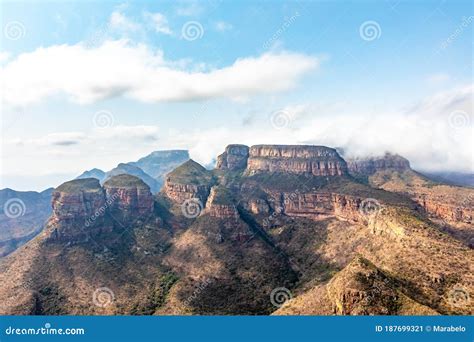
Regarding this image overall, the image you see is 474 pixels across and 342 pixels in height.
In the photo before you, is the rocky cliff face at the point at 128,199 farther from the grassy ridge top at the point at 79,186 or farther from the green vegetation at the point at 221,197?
the green vegetation at the point at 221,197

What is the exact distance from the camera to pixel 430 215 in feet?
581

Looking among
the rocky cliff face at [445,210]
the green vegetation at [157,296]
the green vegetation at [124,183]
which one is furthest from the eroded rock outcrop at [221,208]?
the rocky cliff face at [445,210]

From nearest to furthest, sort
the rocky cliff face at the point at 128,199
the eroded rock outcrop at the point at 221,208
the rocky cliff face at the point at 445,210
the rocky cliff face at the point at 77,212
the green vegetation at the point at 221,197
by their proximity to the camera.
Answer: the rocky cliff face at the point at 77,212, the rocky cliff face at the point at 445,210, the eroded rock outcrop at the point at 221,208, the green vegetation at the point at 221,197, the rocky cliff face at the point at 128,199

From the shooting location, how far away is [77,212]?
166 metres

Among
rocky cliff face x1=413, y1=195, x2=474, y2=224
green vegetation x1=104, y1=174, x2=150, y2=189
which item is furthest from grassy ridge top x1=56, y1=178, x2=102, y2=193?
rocky cliff face x1=413, y1=195, x2=474, y2=224

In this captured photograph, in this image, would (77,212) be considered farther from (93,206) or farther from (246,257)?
(246,257)

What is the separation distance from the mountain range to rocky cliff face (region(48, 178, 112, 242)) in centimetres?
46

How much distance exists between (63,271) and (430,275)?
387 ft

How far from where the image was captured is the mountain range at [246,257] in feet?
284

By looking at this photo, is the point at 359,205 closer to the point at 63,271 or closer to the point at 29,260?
the point at 63,271

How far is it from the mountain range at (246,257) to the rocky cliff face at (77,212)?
0.46 m

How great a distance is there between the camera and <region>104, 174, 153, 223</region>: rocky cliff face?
612 ft

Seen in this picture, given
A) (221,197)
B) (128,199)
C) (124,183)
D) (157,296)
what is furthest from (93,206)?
(157,296)

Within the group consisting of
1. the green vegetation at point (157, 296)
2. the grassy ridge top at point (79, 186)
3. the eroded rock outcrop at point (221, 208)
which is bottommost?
the green vegetation at point (157, 296)
